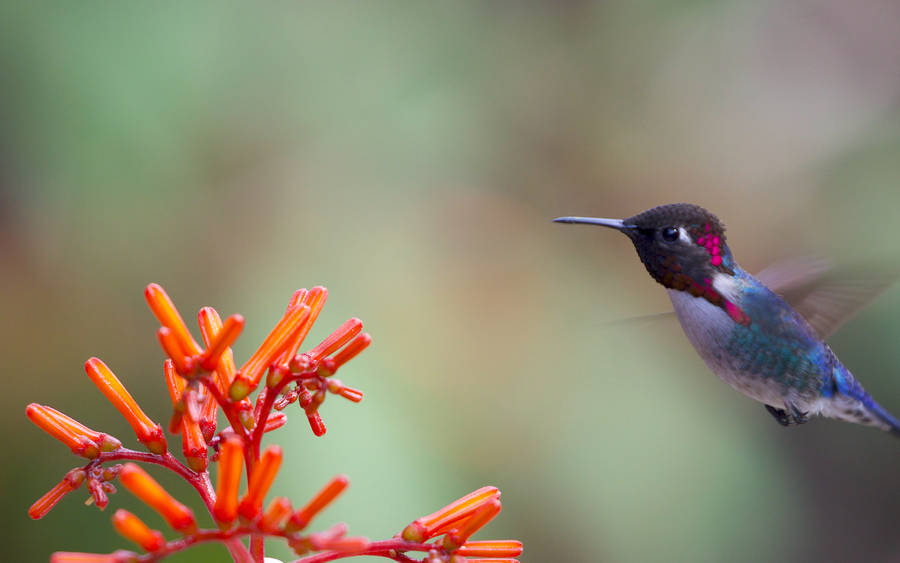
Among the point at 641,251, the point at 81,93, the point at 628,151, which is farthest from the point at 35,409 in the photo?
the point at 628,151

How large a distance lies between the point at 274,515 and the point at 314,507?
45 mm

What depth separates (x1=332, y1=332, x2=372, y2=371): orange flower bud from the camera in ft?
3.74

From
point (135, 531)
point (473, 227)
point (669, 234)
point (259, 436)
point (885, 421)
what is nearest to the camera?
point (135, 531)

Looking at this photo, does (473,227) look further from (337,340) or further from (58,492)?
(58,492)

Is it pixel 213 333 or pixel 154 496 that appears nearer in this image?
pixel 154 496

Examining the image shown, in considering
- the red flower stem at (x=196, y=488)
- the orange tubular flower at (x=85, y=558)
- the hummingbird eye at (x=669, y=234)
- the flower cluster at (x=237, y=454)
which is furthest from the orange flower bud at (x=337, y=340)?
the hummingbird eye at (x=669, y=234)

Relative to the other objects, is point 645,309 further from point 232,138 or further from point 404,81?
point 232,138

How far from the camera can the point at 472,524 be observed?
44.1 inches

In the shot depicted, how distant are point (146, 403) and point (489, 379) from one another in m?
1.15

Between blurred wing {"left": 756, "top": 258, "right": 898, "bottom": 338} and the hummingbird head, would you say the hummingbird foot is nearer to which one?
blurred wing {"left": 756, "top": 258, "right": 898, "bottom": 338}

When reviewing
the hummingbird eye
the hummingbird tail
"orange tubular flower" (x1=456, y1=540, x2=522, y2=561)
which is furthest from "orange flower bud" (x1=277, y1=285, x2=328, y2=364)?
the hummingbird tail

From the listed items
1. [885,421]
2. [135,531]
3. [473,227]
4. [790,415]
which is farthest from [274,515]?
[473,227]

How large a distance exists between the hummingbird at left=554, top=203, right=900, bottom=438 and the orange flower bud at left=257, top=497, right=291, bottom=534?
3.37 ft

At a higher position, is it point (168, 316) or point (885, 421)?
point (168, 316)
